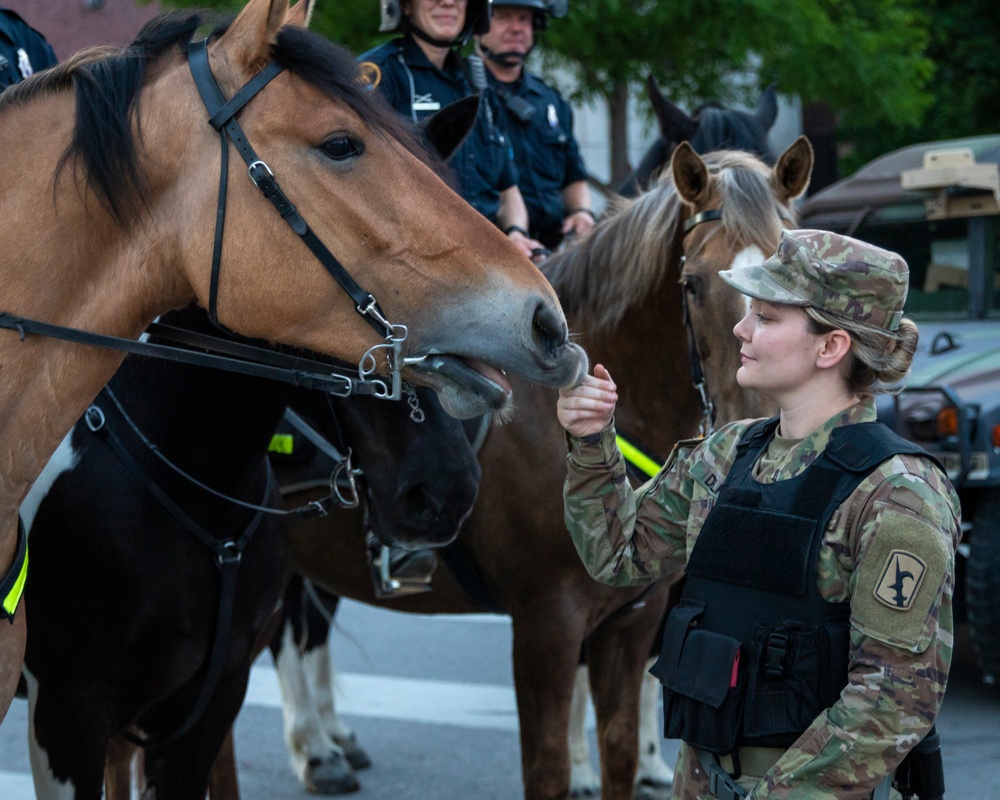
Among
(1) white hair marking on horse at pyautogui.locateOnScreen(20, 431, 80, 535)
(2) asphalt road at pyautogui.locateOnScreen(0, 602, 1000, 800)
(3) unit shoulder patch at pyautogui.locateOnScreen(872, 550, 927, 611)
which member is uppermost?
(3) unit shoulder patch at pyautogui.locateOnScreen(872, 550, 927, 611)

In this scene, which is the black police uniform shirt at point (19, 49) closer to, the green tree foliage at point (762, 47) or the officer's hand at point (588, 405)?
the officer's hand at point (588, 405)

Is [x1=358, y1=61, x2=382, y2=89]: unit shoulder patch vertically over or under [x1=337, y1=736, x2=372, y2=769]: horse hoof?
over

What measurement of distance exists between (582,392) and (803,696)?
71cm

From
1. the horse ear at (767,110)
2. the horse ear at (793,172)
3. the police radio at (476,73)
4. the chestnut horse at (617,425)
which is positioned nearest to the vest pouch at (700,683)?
the chestnut horse at (617,425)

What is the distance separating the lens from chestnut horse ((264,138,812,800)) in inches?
144

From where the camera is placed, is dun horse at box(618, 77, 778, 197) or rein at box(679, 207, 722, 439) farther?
dun horse at box(618, 77, 778, 197)

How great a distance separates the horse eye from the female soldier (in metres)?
0.64

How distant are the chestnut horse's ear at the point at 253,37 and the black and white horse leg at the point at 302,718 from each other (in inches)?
130

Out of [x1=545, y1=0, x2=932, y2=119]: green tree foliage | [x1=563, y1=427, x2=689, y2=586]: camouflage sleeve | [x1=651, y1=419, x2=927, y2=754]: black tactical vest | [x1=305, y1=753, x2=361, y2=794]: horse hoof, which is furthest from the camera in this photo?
[x1=545, y1=0, x2=932, y2=119]: green tree foliage

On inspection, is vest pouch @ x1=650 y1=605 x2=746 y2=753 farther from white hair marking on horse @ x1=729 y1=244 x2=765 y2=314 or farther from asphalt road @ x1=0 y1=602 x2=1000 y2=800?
asphalt road @ x1=0 y1=602 x2=1000 y2=800

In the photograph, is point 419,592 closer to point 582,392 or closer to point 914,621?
point 582,392

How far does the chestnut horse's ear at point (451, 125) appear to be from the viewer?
3172 millimetres

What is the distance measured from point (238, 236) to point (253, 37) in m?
0.36

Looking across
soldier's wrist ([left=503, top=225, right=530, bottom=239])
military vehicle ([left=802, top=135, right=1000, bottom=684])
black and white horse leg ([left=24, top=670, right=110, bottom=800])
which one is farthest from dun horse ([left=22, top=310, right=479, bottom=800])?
military vehicle ([left=802, top=135, right=1000, bottom=684])
